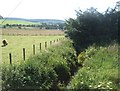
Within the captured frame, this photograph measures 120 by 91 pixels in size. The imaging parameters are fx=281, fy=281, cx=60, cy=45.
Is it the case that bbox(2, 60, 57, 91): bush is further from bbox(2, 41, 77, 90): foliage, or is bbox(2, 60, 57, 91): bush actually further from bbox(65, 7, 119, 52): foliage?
bbox(65, 7, 119, 52): foliage

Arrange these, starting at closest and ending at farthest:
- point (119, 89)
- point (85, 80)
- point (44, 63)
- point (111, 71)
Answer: point (119, 89) < point (85, 80) < point (111, 71) < point (44, 63)

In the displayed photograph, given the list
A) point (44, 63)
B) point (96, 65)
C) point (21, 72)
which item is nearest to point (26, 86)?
point (21, 72)

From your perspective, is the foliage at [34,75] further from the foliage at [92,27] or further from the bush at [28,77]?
the foliage at [92,27]

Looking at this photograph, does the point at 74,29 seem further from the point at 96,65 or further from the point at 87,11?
the point at 96,65

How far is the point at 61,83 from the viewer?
13180 mm

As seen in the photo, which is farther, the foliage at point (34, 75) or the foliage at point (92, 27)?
the foliage at point (92, 27)

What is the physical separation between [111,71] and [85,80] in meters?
1.82

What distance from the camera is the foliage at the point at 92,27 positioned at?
27266 millimetres

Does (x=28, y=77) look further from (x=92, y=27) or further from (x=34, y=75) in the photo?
(x=92, y=27)

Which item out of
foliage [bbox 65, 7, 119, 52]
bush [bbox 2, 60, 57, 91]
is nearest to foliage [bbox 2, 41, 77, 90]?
bush [bbox 2, 60, 57, 91]

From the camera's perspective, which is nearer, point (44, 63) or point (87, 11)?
point (44, 63)

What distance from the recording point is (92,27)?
27.8 m

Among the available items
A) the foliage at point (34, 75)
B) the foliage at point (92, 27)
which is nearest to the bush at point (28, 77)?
the foliage at point (34, 75)

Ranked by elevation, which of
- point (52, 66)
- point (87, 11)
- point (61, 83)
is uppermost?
point (87, 11)
